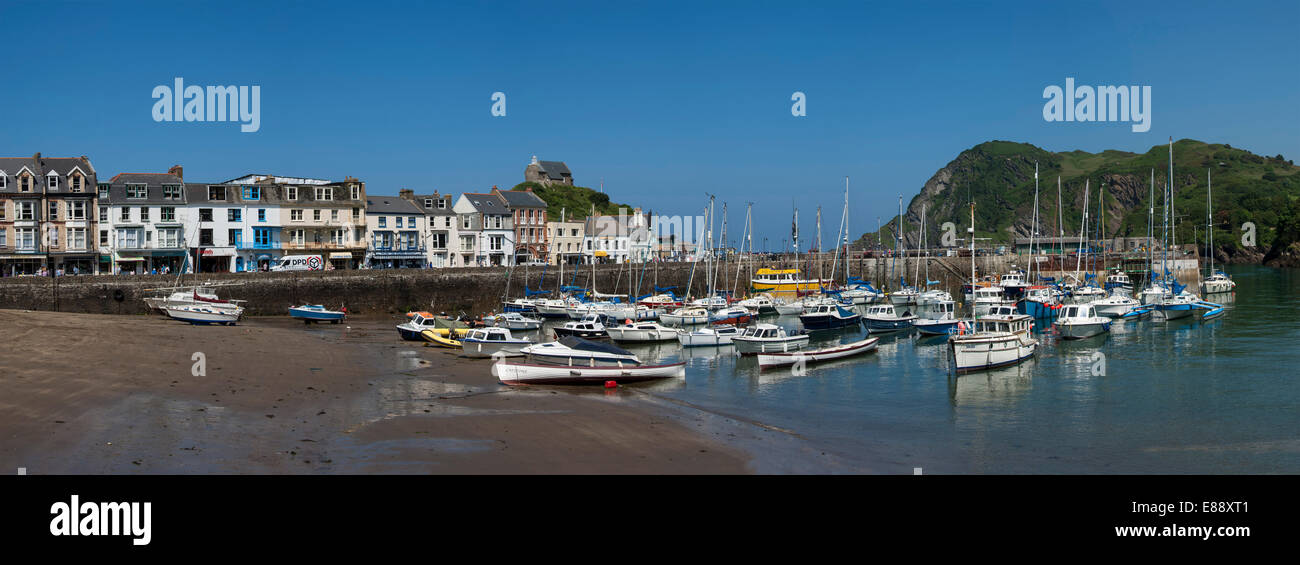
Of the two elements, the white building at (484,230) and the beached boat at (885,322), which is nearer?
the beached boat at (885,322)

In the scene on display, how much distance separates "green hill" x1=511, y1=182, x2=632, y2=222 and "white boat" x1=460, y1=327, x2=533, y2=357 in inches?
3005

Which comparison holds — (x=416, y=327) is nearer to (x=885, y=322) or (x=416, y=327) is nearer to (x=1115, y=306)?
(x=885, y=322)

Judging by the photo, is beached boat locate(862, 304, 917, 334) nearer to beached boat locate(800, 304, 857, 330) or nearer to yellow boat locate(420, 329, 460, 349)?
beached boat locate(800, 304, 857, 330)

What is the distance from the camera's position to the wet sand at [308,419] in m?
17.6

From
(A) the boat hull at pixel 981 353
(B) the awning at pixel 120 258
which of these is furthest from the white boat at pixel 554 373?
(B) the awning at pixel 120 258

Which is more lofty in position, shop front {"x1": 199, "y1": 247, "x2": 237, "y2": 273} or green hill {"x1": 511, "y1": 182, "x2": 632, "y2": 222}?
green hill {"x1": 511, "y1": 182, "x2": 632, "y2": 222}

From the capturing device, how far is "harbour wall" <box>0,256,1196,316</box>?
179 feet

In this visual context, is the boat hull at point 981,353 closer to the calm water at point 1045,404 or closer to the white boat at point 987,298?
the calm water at point 1045,404

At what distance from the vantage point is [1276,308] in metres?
65.6

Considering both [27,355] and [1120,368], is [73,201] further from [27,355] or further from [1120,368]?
[1120,368]

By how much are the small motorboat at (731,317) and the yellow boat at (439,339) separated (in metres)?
19.6

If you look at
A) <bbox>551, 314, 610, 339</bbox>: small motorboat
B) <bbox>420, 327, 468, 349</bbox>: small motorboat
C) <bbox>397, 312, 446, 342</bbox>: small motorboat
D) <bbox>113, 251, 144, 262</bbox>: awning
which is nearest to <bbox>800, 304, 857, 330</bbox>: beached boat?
<bbox>551, 314, 610, 339</bbox>: small motorboat
